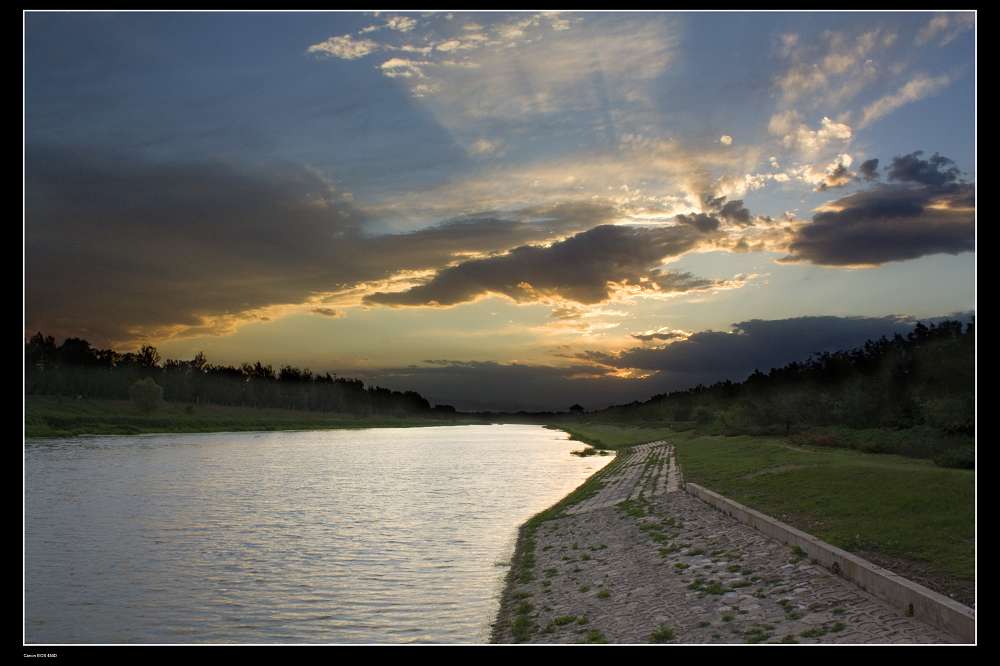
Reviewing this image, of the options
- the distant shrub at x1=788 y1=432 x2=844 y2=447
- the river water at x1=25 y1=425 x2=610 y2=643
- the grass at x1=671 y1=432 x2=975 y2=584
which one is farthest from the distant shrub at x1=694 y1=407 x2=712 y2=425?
the grass at x1=671 y1=432 x2=975 y2=584

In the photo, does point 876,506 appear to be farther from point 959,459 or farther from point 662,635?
point 959,459

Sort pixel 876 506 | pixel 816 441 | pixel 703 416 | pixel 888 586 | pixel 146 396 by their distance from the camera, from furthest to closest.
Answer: pixel 146 396 → pixel 703 416 → pixel 816 441 → pixel 876 506 → pixel 888 586

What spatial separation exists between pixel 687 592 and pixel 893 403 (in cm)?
5575

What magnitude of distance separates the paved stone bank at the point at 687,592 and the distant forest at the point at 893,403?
1578cm

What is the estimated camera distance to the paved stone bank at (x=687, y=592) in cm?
1300

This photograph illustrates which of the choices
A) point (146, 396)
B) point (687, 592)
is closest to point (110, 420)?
point (146, 396)

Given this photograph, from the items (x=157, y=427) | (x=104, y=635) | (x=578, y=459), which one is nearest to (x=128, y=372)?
(x=157, y=427)

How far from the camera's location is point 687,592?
55.5ft

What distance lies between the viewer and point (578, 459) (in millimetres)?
75812

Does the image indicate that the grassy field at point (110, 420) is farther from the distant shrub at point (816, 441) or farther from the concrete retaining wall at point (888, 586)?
the concrete retaining wall at point (888, 586)

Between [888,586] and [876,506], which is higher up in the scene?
[888,586]

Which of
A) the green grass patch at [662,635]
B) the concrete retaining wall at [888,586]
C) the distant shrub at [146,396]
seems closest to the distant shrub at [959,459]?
the concrete retaining wall at [888,586]

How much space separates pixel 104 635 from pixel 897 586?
16289 mm
